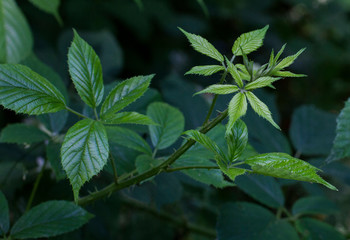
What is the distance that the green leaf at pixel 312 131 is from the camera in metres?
1.17

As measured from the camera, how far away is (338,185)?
5.98ft

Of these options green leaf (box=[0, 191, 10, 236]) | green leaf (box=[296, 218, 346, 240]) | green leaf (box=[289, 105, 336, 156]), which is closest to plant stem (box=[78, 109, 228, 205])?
green leaf (box=[0, 191, 10, 236])

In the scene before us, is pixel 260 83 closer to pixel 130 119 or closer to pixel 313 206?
pixel 130 119

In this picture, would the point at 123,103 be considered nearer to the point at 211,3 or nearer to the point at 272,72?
the point at 272,72

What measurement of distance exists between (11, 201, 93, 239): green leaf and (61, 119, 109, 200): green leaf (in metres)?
0.22

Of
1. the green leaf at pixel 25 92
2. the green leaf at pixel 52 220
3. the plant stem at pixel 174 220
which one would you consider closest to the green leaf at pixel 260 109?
the green leaf at pixel 25 92

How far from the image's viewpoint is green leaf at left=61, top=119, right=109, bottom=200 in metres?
0.53

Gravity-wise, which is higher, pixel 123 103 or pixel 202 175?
pixel 123 103

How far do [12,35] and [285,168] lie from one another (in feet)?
3.02

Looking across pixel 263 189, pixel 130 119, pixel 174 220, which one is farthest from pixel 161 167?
pixel 174 220

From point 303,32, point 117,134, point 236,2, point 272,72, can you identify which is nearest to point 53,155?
point 117,134

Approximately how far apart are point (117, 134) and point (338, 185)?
1.39 meters

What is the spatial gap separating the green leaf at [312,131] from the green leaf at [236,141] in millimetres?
652

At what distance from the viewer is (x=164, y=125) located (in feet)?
2.76
